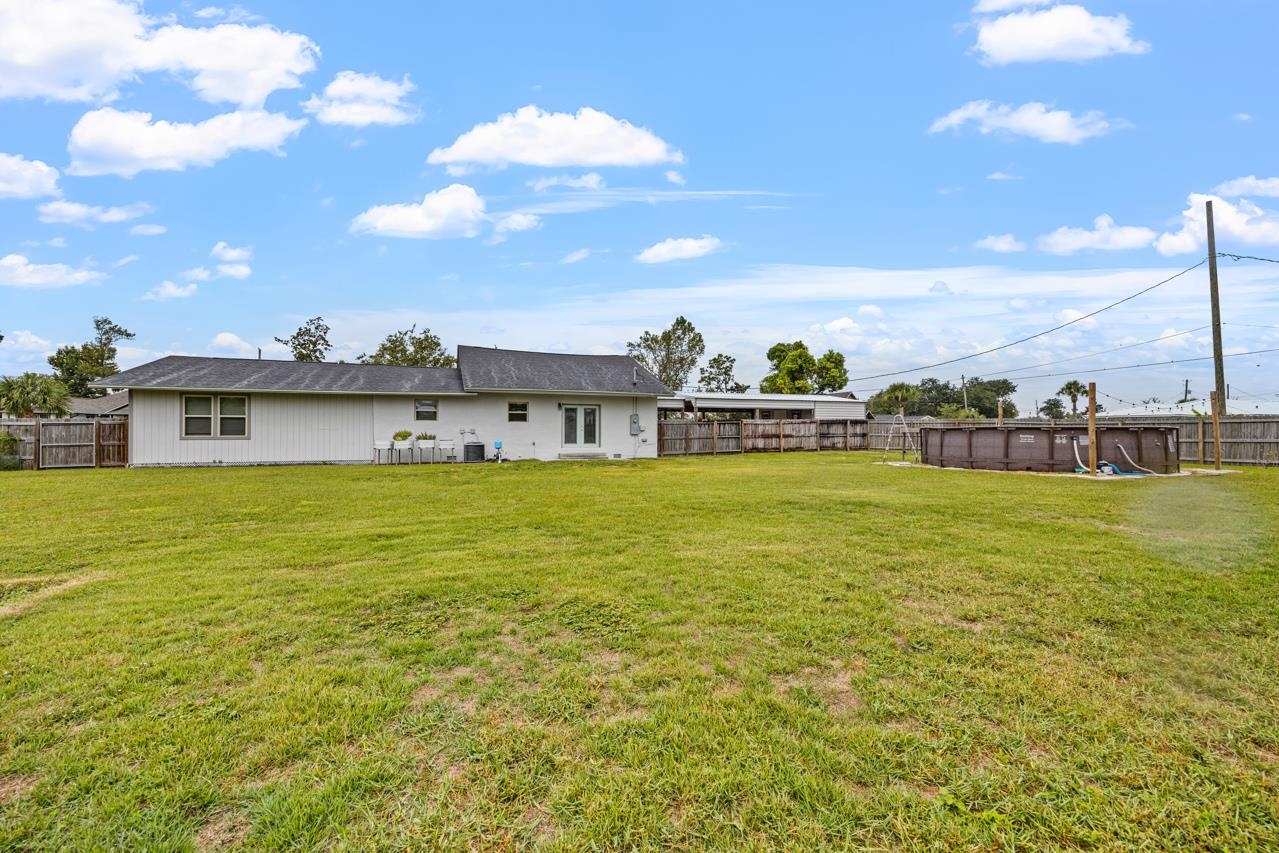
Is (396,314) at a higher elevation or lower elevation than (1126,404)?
higher

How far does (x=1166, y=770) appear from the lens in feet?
6.89

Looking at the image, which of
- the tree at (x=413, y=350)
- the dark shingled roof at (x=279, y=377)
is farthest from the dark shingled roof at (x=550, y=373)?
the tree at (x=413, y=350)

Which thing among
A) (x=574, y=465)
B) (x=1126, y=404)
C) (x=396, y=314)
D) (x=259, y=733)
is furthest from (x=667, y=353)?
(x=259, y=733)

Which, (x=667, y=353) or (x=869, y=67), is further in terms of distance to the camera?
(x=667, y=353)

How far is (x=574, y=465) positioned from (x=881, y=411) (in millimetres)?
48031

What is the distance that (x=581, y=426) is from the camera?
20125 millimetres

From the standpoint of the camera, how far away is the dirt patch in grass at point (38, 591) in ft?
12.8

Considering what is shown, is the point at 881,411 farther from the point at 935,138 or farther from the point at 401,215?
the point at 401,215

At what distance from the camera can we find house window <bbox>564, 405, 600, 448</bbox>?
1995 centimetres

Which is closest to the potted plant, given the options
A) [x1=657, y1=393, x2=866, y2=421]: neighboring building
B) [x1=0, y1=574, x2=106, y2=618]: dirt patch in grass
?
[x1=0, y1=574, x2=106, y2=618]: dirt patch in grass

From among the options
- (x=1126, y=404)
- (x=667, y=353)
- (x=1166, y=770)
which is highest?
(x=667, y=353)

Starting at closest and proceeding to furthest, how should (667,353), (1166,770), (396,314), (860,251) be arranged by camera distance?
(1166,770) < (860,251) < (396,314) < (667,353)

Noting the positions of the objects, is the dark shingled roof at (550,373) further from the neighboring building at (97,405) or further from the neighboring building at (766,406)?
the neighboring building at (97,405)

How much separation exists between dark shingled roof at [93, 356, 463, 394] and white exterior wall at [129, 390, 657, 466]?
0.40 metres
